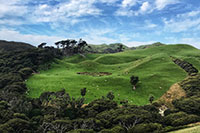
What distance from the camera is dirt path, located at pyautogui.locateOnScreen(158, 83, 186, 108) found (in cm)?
5446

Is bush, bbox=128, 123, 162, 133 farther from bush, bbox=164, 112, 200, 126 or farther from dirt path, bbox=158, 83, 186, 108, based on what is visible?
dirt path, bbox=158, 83, 186, 108

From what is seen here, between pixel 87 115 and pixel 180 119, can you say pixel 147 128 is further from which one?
pixel 87 115

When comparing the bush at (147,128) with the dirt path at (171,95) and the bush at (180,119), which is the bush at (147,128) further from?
the dirt path at (171,95)

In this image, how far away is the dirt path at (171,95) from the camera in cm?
5446

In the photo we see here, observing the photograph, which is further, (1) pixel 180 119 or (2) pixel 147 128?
(1) pixel 180 119

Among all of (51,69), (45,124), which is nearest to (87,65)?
(51,69)

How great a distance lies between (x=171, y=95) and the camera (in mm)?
58156

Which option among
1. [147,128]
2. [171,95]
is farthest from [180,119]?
[171,95]

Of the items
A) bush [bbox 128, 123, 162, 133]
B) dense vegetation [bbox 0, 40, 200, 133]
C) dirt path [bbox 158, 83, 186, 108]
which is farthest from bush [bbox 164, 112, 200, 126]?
dirt path [bbox 158, 83, 186, 108]

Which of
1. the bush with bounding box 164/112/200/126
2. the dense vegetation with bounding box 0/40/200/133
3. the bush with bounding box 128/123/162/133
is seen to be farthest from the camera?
the dense vegetation with bounding box 0/40/200/133

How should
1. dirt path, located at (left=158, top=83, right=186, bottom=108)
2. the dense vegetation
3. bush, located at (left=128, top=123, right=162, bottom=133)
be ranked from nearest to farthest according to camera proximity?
bush, located at (left=128, top=123, right=162, bottom=133) → the dense vegetation → dirt path, located at (left=158, top=83, right=186, bottom=108)

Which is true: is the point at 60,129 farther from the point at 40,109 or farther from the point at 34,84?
the point at 34,84

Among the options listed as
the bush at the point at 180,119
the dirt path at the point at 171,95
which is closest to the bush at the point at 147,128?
the bush at the point at 180,119

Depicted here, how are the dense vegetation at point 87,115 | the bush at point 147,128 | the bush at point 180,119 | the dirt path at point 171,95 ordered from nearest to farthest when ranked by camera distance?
the bush at point 147,128
the bush at point 180,119
the dense vegetation at point 87,115
the dirt path at point 171,95
